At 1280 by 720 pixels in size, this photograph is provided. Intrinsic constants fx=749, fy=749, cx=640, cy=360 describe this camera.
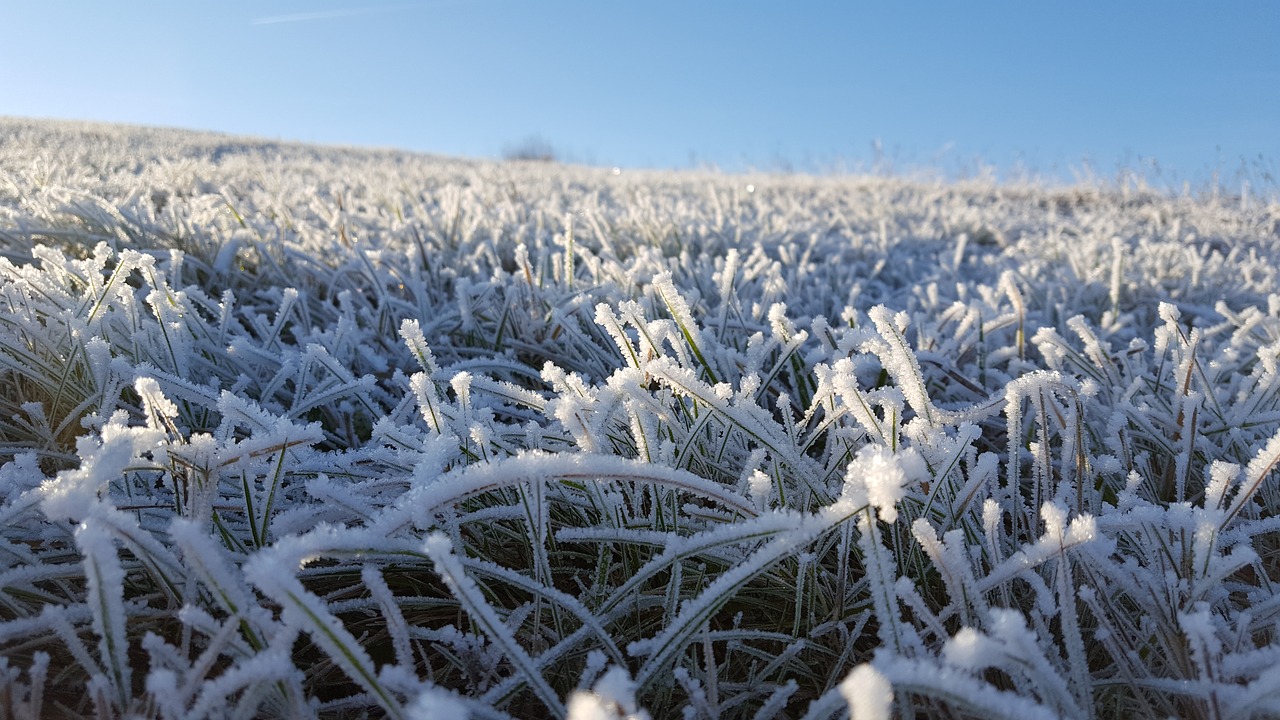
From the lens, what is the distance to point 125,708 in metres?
0.63

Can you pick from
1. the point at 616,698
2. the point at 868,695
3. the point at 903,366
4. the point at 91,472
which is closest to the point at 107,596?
the point at 91,472

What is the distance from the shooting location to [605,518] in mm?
933

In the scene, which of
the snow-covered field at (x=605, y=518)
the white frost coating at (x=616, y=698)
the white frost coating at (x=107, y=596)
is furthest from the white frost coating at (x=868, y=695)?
the white frost coating at (x=107, y=596)

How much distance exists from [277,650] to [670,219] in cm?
267

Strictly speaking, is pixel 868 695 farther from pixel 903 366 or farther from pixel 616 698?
pixel 903 366

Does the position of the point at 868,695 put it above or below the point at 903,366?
below

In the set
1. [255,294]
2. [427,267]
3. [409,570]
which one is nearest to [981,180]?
[427,267]

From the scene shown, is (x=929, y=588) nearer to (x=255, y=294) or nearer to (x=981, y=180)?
(x=255, y=294)

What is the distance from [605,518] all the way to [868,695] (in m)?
0.51

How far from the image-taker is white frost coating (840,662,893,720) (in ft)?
1.50

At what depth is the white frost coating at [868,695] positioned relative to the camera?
458mm

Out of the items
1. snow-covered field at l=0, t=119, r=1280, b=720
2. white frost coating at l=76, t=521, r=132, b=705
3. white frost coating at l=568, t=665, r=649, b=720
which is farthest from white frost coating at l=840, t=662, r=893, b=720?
white frost coating at l=76, t=521, r=132, b=705

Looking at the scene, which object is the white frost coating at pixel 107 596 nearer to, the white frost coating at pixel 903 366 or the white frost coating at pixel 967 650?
the white frost coating at pixel 967 650

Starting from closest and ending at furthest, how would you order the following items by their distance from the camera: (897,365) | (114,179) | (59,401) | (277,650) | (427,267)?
(277,650) → (897,365) → (59,401) → (427,267) → (114,179)
